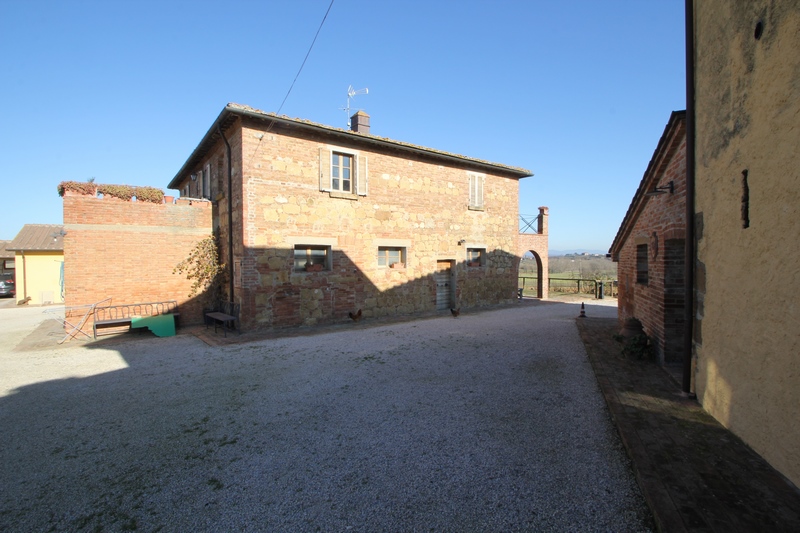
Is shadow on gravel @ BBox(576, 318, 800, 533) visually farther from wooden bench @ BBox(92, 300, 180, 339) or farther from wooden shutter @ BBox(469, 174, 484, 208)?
wooden bench @ BBox(92, 300, 180, 339)

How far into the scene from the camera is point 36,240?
67.5 ft

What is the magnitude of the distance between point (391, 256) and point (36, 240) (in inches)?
834

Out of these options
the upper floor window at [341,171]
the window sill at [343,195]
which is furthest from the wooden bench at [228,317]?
the upper floor window at [341,171]

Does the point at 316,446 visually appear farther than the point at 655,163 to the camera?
No

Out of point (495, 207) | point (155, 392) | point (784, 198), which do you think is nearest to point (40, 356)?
point (155, 392)

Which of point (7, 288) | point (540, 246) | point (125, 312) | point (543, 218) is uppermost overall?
point (543, 218)

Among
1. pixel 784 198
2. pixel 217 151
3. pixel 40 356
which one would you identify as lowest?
pixel 40 356

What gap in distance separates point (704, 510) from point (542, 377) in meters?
3.30

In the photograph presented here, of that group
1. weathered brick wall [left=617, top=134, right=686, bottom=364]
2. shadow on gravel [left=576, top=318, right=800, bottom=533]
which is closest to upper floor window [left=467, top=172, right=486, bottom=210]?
weathered brick wall [left=617, top=134, right=686, bottom=364]

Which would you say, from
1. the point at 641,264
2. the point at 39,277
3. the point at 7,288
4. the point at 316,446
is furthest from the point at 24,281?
the point at 641,264

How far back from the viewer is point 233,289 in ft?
34.8

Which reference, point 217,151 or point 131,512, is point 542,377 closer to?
point 131,512

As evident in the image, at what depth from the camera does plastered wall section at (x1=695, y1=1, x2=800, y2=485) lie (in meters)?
2.80

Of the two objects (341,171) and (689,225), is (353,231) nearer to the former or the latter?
(341,171)
